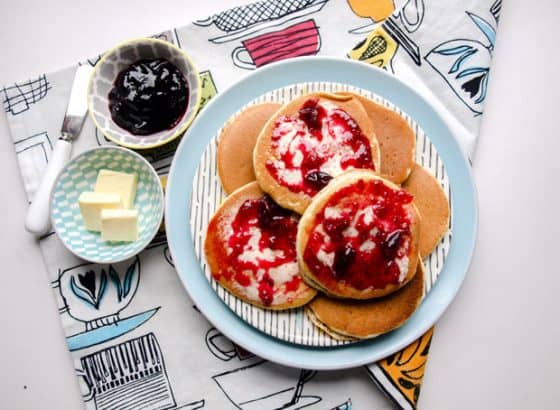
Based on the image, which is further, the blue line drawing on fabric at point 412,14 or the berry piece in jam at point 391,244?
the blue line drawing on fabric at point 412,14

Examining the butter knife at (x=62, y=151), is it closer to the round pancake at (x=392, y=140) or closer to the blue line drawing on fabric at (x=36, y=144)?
the blue line drawing on fabric at (x=36, y=144)

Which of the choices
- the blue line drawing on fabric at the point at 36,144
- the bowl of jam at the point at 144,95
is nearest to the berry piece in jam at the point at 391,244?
the bowl of jam at the point at 144,95

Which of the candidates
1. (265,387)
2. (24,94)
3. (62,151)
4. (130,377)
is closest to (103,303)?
(130,377)

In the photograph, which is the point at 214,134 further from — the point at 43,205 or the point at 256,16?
the point at 43,205

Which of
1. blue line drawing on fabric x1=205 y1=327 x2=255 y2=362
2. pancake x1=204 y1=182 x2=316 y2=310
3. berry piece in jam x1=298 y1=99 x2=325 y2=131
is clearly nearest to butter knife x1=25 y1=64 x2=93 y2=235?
pancake x1=204 y1=182 x2=316 y2=310

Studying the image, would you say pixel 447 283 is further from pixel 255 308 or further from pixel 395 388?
pixel 255 308

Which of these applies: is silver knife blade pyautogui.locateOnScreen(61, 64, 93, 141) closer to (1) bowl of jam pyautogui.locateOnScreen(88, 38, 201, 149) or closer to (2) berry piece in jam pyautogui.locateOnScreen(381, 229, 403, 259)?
(1) bowl of jam pyautogui.locateOnScreen(88, 38, 201, 149)
